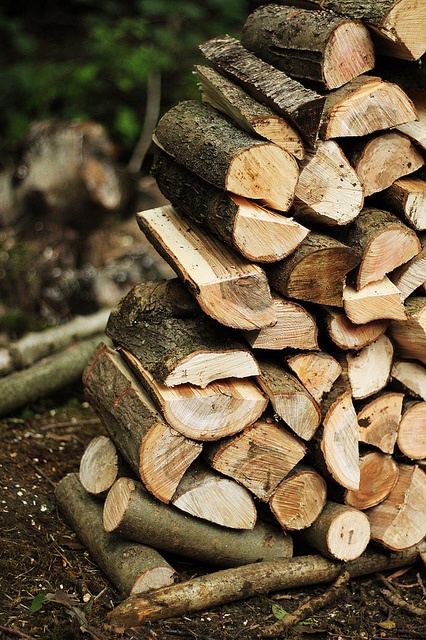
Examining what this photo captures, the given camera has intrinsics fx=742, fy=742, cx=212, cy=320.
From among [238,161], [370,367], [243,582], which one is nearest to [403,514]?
[370,367]

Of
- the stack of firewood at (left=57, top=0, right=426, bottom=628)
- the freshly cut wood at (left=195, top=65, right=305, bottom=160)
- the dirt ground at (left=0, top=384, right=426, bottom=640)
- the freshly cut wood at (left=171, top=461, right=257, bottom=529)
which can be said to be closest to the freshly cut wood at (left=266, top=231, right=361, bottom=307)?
the stack of firewood at (left=57, top=0, right=426, bottom=628)

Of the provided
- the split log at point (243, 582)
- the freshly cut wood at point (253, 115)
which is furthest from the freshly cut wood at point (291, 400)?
the freshly cut wood at point (253, 115)

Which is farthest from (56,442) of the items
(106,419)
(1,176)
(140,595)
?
(1,176)

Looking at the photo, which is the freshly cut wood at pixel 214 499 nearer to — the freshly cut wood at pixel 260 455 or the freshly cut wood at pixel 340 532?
the freshly cut wood at pixel 260 455

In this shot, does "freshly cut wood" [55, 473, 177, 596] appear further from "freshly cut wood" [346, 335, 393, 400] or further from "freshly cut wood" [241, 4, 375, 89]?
"freshly cut wood" [241, 4, 375, 89]

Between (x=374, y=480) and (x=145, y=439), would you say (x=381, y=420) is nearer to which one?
(x=374, y=480)

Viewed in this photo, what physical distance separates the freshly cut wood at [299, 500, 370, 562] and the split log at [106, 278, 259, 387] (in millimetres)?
755

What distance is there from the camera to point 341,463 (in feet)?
10.4

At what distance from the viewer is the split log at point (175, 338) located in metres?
2.92

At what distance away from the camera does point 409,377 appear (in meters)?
3.42

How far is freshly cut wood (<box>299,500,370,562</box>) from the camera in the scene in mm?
3184

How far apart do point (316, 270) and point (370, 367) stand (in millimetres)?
592

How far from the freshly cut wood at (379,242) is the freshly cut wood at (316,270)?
10cm

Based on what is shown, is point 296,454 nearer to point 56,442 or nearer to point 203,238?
point 203,238
